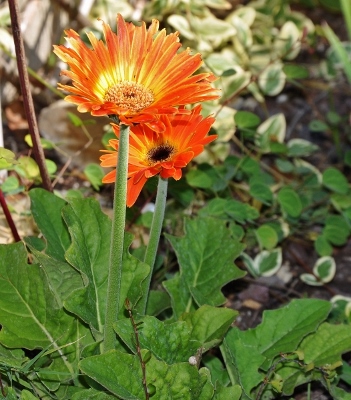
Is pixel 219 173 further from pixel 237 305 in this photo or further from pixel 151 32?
pixel 151 32

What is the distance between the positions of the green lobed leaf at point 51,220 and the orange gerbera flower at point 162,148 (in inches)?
12.9

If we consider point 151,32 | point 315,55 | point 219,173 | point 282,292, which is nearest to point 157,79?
point 151,32

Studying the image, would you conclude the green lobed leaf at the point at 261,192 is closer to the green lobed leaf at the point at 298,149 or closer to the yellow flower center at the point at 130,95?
the green lobed leaf at the point at 298,149

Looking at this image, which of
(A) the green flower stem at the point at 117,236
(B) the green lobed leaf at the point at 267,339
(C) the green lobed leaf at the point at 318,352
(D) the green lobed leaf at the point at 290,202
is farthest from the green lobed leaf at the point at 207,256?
(D) the green lobed leaf at the point at 290,202

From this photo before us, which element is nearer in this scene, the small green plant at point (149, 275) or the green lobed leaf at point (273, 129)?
the small green plant at point (149, 275)

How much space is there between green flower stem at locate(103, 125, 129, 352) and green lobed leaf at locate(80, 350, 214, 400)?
96 millimetres

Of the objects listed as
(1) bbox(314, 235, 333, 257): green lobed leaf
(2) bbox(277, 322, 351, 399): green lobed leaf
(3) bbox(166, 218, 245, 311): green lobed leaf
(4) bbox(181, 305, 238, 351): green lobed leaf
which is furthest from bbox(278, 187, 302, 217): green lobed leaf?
(4) bbox(181, 305, 238, 351): green lobed leaf

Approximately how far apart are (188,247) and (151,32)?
64 centimetres

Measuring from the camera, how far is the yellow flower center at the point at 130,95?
4.11ft

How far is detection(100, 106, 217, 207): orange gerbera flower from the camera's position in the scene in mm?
1311

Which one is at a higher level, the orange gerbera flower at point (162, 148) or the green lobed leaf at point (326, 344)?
the orange gerbera flower at point (162, 148)

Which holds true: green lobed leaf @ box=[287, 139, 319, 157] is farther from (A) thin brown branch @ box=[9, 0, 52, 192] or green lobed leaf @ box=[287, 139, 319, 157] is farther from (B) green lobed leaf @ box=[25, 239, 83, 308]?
(B) green lobed leaf @ box=[25, 239, 83, 308]

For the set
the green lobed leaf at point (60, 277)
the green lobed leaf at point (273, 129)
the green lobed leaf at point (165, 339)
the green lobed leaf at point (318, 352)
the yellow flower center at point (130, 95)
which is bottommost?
the green lobed leaf at point (318, 352)

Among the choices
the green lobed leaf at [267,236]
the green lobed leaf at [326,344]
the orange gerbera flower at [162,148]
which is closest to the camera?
the orange gerbera flower at [162,148]
